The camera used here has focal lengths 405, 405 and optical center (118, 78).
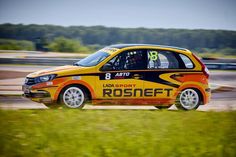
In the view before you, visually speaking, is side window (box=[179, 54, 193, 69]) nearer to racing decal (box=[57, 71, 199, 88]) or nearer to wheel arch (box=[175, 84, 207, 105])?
wheel arch (box=[175, 84, 207, 105])

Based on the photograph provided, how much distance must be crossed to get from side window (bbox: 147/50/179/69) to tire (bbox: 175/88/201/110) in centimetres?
72

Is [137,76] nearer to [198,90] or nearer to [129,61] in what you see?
[129,61]

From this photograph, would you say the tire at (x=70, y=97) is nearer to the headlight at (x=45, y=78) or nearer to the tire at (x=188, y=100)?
the headlight at (x=45, y=78)

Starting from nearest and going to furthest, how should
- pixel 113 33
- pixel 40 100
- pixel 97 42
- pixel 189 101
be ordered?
Answer: pixel 40 100 → pixel 189 101 → pixel 97 42 → pixel 113 33

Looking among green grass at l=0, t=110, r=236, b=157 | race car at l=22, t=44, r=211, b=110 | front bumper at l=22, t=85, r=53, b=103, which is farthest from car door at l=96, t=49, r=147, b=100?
green grass at l=0, t=110, r=236, b=157

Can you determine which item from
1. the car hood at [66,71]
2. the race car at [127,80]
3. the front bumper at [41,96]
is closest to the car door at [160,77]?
the race car at [127,80]

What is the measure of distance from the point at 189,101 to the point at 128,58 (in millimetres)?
1928

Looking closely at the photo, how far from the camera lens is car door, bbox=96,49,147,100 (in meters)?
9.80

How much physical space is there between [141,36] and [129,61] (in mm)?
33439

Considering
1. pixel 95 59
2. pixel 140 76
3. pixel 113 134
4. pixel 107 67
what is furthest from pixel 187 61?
pixel 113 134

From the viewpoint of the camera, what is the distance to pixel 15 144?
5.51 metres

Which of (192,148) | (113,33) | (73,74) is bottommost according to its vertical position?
(192,148)

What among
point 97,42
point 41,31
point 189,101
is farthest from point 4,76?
point 41,31

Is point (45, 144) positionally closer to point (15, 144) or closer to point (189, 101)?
point (15, 144)
